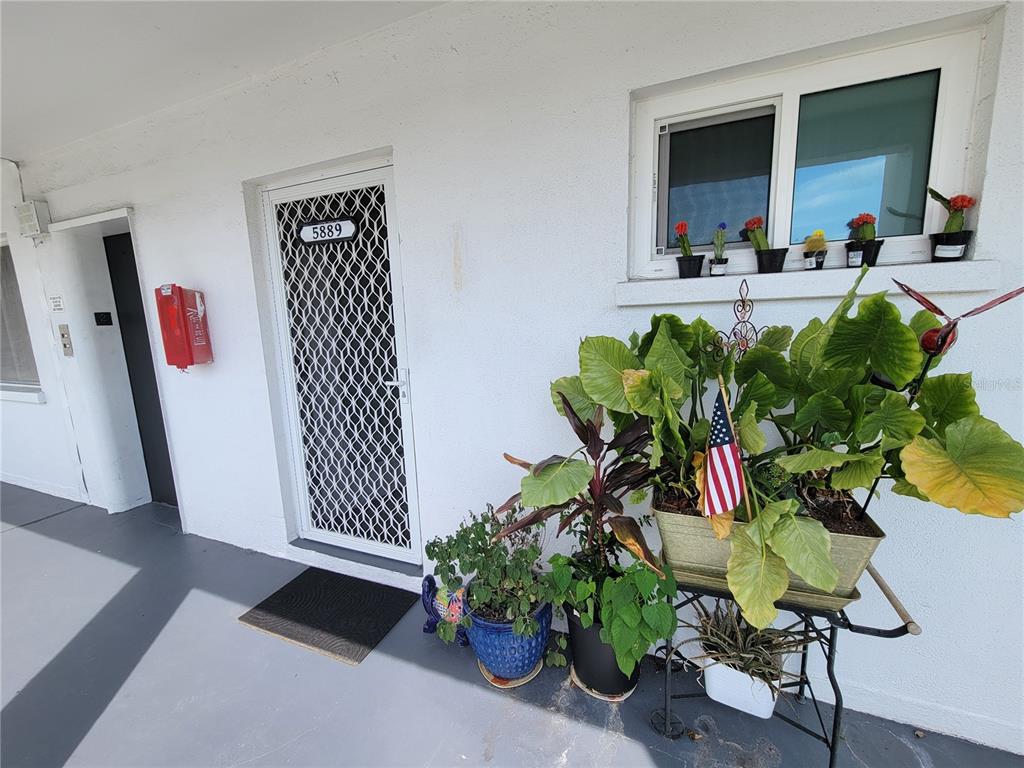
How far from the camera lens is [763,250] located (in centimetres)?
155

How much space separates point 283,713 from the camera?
1729 mm

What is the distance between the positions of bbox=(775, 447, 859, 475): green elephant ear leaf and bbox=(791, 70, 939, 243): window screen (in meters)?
0.95

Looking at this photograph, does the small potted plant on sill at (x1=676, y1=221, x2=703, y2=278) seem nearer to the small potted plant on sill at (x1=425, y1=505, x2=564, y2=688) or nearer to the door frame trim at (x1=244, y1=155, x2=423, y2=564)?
the small potted plant on sill at (x1=425, y1=505, x2=564, y2=688)

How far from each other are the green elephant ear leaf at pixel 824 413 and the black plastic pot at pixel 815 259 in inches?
24.4

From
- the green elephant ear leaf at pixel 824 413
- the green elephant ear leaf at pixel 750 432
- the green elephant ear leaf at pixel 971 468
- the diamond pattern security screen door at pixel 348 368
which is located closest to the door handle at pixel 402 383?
the diamond pattern security screen door at pixel 348 368

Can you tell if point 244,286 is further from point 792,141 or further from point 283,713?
point 792,141

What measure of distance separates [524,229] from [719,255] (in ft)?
2.53

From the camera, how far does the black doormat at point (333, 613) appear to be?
2.08 m

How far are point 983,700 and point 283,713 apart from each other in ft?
8.49

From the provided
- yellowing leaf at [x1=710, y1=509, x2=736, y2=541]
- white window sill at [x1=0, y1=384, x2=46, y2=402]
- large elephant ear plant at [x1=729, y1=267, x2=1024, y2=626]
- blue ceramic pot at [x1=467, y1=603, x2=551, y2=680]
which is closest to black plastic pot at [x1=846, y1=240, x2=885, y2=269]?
Answer: large elephant ear plant at [x1=729, y1=267, x2=1024, y2=626]

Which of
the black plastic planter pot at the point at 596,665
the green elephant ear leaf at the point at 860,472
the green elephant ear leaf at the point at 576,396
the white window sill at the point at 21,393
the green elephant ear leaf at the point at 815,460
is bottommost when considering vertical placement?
Result: the black plastic planter pot at the point at 596,665

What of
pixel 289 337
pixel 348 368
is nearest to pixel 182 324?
pixel 289 337

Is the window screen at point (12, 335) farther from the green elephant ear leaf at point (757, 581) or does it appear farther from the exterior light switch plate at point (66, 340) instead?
the green elephant ear leaf at point (757, 581)

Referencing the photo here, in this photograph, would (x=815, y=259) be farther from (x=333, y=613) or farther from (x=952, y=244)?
(x=333, y=613)
